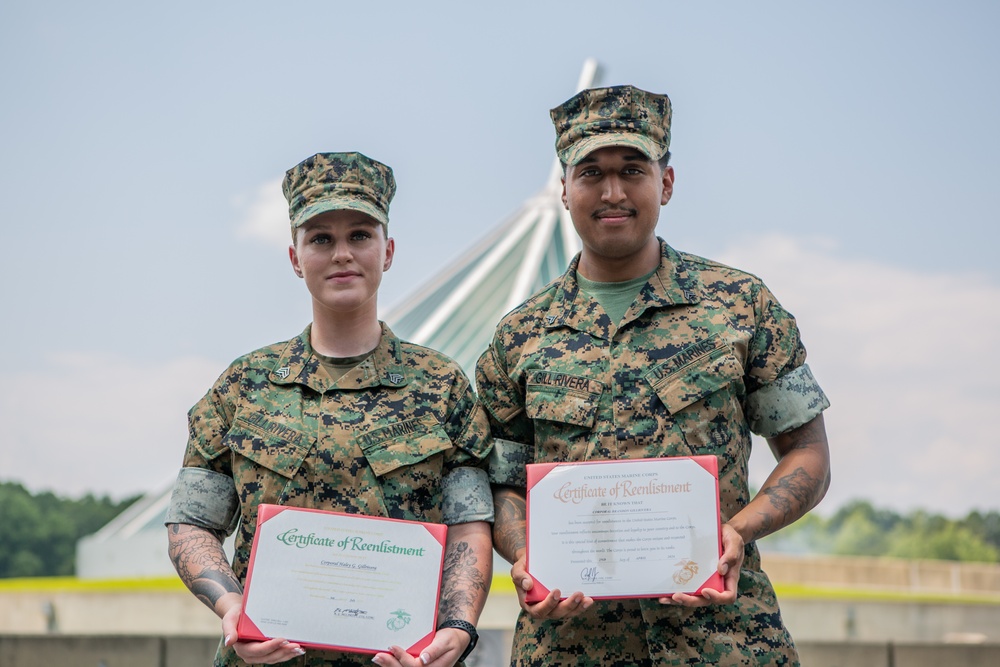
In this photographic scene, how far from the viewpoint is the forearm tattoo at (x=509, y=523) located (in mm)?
3281

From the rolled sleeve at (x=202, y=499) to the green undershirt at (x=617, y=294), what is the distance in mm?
1241

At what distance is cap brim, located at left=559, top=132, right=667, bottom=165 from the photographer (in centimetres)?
332

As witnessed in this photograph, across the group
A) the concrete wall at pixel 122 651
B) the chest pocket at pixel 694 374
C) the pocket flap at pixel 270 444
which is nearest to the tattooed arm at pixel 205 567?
the pocket flap at pixel 270 444

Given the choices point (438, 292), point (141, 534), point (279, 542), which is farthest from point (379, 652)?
point (438, 292)

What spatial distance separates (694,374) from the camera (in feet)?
10.9

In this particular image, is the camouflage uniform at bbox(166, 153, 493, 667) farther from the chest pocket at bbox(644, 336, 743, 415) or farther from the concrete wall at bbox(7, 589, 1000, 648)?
the concrete wall at bbox(7, 589, 1000, 648)

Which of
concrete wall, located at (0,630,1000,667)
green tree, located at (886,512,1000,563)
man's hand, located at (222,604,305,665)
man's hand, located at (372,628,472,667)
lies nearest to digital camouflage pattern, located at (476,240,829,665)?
man's hand, located at (372,628,472,667)

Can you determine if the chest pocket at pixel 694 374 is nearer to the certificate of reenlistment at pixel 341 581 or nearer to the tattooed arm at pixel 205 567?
the certificate of reenlistment at pixel 341 581

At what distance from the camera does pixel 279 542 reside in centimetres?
298

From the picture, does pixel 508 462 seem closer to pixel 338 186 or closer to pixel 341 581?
pixel 341 581

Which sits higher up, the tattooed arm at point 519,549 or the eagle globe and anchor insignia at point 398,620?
the tattooed arm at point 519,549

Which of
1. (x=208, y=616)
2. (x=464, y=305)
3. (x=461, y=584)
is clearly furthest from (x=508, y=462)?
(x=464, y=305)

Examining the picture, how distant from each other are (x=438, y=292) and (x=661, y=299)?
64.6 feet

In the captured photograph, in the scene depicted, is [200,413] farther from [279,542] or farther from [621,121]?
[621,121]
